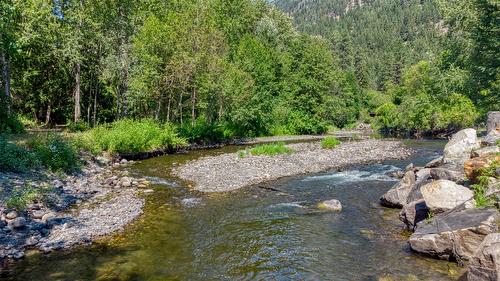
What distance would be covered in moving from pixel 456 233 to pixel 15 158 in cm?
2028

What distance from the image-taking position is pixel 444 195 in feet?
43.0

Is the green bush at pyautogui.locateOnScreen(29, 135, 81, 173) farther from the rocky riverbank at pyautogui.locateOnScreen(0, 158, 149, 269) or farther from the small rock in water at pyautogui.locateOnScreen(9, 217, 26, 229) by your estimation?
the small rock in water at pyautogui.locateOnScreen(9, 217, 26, 229)

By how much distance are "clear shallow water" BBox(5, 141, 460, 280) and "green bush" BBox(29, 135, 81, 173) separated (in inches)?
273

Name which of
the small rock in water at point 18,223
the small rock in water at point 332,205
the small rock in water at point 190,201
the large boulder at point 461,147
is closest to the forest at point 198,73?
the small rock in water at point 18,223

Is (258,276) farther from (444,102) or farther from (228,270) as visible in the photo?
(444,102)

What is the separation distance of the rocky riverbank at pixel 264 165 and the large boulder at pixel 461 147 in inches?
385

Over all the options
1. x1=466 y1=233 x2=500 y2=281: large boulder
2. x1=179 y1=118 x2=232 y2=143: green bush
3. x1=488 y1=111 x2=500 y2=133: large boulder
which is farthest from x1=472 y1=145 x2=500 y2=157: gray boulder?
x1=179 y1=118 x2=232 y2=143: green bush

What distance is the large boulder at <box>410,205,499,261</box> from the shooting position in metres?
10.5

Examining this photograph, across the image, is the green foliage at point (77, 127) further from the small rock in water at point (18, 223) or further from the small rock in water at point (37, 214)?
the small rock in water at point (18, 223)

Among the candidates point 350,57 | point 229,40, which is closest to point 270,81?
point 229,40

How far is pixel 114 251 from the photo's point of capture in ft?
39.7

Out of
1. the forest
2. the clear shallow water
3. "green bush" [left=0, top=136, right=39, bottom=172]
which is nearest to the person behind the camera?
the clear shallow water

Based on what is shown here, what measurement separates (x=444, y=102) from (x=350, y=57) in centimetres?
8168

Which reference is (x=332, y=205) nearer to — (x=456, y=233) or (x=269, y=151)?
(x=456, y=233)
